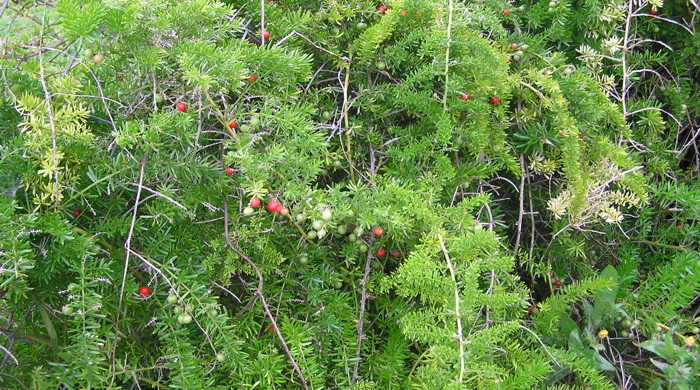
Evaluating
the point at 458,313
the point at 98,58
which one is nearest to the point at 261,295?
the point at 458,313

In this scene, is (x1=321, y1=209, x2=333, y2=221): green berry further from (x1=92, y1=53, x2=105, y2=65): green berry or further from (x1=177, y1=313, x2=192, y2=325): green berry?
(x1=92, y1=53, x2=105, y2=65): green berry

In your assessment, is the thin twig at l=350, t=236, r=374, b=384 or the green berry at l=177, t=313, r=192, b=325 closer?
the green berry at l=177, t=313, r=192, b=325

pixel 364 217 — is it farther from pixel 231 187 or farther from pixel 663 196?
pixel 663 196

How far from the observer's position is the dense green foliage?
93 centimetres

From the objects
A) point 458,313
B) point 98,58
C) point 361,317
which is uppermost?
point 98,58

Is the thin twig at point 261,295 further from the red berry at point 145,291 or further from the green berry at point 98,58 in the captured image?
the green berry at point 98,58

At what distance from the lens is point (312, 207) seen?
981 millimetres

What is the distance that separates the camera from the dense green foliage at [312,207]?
93 cm

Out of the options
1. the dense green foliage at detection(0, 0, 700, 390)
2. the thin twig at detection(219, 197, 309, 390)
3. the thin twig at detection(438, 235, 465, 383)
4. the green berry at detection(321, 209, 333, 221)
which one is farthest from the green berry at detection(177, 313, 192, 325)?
the thin twig at detection(438, 235, 465, 383)

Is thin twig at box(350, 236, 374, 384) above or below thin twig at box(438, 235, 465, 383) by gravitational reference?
below

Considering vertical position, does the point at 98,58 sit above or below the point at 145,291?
above

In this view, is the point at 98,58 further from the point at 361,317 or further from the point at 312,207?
the point at 361,317

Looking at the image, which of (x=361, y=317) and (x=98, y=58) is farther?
(x=361, y=317)

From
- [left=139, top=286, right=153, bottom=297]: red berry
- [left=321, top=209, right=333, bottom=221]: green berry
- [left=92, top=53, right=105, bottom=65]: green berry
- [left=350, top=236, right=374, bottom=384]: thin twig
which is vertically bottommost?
[left=350, top=236, right=374, bottom=384]: thin twig
